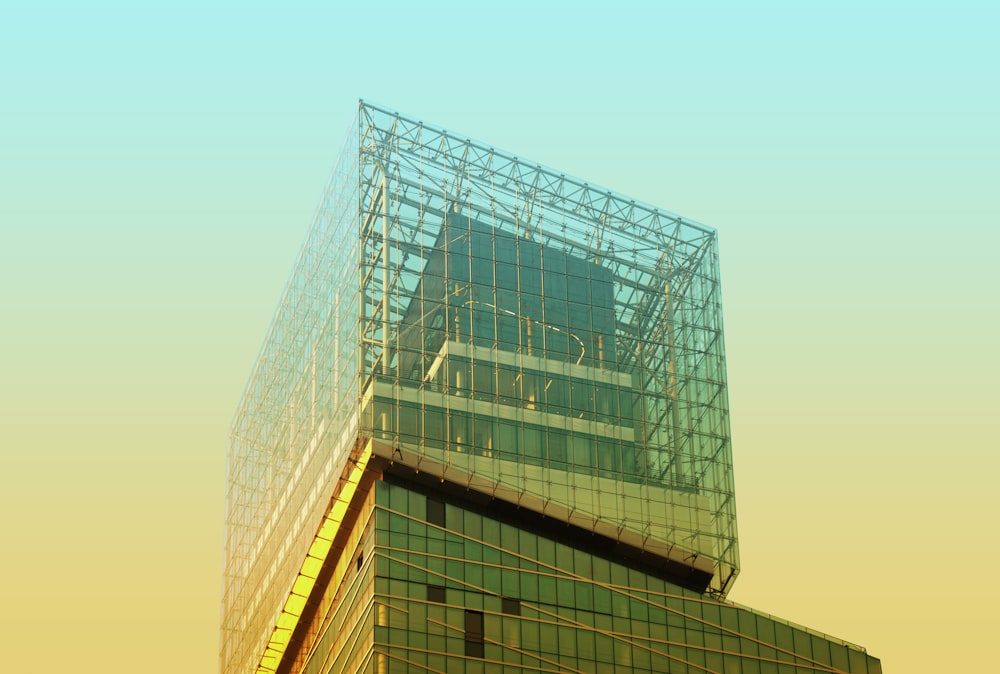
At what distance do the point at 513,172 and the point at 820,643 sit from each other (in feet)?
115

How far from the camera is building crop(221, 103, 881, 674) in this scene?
89.2 m

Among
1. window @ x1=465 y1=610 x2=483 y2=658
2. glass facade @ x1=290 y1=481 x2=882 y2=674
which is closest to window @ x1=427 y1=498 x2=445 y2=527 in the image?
glass facade @ x1=290 y1=481 x2=882 y2=674

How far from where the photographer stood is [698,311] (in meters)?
107

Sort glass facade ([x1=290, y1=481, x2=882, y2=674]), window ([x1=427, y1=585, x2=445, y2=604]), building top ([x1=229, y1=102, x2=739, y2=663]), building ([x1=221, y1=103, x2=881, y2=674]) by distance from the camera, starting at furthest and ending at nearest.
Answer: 1. building top ([x1=229, y1=102, x2=739, y2=663])
2. building ([x1=221, y1=103, x2=881, y2=674])
3. window ([x1=427, y1=585, x2=445, y2=604])
4. glass facade ([x1=290, y1=481, x2=882, y2=674])

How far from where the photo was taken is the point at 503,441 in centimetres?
9462

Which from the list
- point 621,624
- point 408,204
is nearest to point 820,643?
point 621,624

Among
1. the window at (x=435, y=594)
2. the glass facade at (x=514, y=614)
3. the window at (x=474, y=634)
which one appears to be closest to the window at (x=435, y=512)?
the glass facade at (x=514, y=614)

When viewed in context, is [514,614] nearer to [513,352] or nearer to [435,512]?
[435,512]

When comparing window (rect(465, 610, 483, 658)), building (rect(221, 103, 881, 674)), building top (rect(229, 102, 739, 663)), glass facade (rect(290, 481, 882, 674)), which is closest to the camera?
glass facade (rect(290, 481, 882, 674))

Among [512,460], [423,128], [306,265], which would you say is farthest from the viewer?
[306,265]

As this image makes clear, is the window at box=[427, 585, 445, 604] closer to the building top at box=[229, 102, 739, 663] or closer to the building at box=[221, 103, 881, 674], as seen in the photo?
the building at box=[221, 103, 881, 674]

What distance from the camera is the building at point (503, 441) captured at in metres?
89.2

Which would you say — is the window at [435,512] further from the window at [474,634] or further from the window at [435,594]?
the window at [474,634]

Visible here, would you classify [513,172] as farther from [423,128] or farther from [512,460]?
[512,460]
